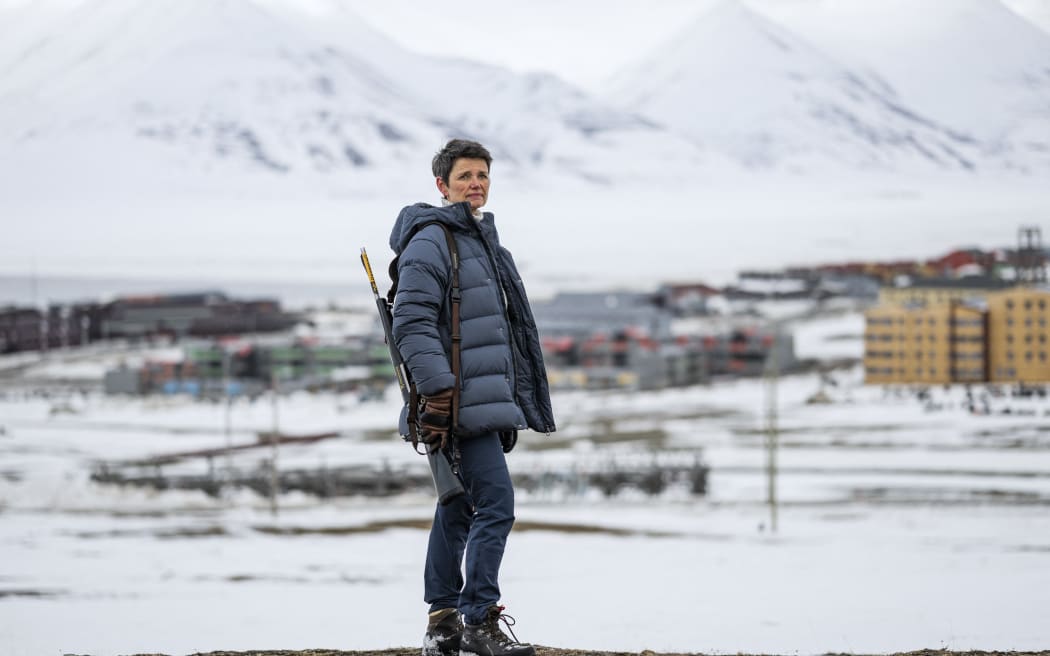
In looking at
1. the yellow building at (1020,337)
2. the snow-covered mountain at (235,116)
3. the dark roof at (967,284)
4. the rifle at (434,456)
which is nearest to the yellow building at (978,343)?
the yellow building at (1020,337)

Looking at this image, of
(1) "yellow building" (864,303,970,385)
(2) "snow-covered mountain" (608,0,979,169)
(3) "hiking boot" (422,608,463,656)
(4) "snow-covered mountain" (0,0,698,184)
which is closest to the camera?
(3) "hiking boot" (422,608,463,656)

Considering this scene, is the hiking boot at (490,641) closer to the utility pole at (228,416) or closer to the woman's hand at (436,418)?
the woman's hand at (436,418)

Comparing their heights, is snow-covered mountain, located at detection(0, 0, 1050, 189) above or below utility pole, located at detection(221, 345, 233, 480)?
above

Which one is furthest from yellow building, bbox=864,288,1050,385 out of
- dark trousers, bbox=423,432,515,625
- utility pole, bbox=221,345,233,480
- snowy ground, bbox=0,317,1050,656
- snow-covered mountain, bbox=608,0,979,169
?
snow-covered mountain, bbox=608,0,979,169

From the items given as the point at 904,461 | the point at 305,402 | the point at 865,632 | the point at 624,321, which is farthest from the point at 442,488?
the point at 624,321

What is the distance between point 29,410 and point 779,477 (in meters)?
27.9

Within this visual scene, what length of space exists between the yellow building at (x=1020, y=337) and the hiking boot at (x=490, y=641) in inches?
1249

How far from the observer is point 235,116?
183875mm

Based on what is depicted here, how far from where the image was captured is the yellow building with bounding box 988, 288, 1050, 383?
3328 centimetres

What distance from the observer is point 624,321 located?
195 feet

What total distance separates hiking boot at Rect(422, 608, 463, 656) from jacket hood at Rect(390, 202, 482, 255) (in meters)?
1.08

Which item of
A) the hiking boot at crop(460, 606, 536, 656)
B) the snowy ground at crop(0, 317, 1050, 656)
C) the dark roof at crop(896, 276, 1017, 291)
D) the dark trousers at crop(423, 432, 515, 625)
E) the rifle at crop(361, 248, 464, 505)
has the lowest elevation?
the snowy ground at crop(0, 317, 1050, 656)

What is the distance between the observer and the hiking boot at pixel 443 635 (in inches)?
150

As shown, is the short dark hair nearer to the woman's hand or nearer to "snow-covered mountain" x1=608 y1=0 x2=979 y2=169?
the woman's hand
